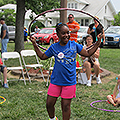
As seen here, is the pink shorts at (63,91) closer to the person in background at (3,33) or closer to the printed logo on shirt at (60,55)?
the printed logo on shirt at (60,55)

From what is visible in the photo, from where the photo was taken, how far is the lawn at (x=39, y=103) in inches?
178

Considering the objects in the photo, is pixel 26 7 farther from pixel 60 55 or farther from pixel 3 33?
pixel 60 55

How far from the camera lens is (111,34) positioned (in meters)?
20.8

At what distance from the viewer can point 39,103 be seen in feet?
17.2

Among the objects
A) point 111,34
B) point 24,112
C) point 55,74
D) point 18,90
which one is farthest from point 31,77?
point 111,34

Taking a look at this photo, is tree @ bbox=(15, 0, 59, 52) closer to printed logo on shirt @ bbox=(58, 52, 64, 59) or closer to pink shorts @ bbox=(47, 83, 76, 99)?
printed logo on shirt @ bbox=(58, 52, 64, 59)

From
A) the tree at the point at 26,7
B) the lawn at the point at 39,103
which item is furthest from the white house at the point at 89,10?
the lawn at the point at 39,103

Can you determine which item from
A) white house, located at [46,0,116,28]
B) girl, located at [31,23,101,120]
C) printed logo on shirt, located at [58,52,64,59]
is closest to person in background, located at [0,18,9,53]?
girl, located at [31,23,101,120]

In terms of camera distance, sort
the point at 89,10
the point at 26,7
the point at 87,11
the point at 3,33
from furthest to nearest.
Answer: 1. the point at 89,10
2. the point at 87,11
3. the point at 26,7
4. the point at 3,33

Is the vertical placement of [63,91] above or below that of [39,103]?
above

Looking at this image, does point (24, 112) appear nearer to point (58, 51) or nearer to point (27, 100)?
point (27, 100)

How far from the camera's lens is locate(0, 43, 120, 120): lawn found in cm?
452

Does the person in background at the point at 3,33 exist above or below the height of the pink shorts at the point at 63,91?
above

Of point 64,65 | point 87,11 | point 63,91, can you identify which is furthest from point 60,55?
point 87,11
